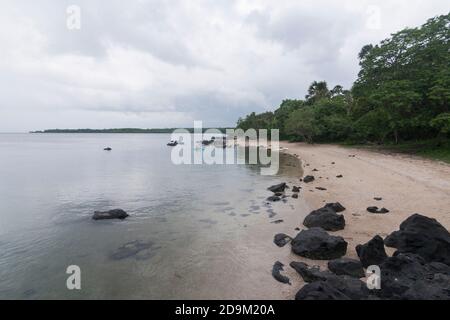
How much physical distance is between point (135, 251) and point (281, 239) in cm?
627

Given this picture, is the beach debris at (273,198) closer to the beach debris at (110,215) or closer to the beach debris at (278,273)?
the beach debris at (278,273)

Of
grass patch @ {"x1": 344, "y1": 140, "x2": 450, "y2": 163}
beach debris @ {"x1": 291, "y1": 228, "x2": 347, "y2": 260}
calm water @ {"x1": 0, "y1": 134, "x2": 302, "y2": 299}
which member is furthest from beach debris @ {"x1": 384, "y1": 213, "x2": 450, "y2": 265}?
grass patch @ {"x1": 344, "y1": 140, "x2": 450, "y2": 163}

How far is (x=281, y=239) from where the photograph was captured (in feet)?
38.9

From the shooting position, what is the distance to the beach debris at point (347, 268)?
8.54 metres

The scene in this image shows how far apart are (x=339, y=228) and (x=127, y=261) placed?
30.5 ft

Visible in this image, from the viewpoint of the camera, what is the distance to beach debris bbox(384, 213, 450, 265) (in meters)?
8.97

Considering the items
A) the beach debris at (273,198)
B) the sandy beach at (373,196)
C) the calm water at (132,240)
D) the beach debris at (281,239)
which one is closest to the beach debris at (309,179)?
the sandy beach at (373,196)

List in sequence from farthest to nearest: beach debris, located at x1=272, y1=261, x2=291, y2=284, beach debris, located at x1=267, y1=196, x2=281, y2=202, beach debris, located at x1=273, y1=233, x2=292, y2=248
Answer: beach debris, located at x1=267, y1=196, x2=281, y2=202 → beach debris, located at x1=273, y1=233, x2=292, y2=248 → beach debris, located at x1=272, y1=261, x2=291, y2=284

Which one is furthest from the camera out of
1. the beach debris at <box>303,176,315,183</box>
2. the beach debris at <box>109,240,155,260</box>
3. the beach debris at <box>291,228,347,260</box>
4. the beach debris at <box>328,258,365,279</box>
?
the beach debris at <box>303,176,315,183</box>

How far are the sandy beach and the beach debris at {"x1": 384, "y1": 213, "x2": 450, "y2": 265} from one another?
0.55 meters

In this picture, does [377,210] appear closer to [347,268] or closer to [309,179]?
[347,268]

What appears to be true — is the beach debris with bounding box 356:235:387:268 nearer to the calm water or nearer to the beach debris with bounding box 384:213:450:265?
the beach debris with bounding box 384:213:450:265

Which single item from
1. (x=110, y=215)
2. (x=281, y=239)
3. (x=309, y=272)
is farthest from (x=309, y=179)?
(x=309, y=272)

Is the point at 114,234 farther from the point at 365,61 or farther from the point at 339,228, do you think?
the point at 365,61
